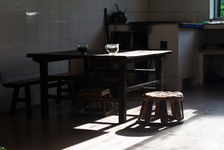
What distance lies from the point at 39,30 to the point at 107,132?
8.50ft

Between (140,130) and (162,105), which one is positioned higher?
(162,105)

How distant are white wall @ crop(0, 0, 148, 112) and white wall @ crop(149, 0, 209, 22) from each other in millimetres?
1611

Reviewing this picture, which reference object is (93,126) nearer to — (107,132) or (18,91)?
(107,132)

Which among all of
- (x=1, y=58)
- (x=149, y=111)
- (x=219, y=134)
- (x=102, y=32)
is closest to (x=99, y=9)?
(x=102, y=32)

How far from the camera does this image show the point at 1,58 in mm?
6480

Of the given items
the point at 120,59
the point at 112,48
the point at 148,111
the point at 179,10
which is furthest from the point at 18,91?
the point at 179,10

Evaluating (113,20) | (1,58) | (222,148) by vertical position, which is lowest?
(222,148)

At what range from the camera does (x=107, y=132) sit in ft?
17.3

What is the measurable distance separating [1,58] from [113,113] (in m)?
1.76

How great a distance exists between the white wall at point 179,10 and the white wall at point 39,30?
161cm

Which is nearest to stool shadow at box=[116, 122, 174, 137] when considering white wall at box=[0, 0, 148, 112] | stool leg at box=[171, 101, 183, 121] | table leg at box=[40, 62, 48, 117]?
stool leg at box=[171, 101, 183, 121]

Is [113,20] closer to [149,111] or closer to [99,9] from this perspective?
[99,9]

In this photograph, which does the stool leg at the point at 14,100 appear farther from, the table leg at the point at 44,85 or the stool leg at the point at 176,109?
the stool leg at the point at 176,109

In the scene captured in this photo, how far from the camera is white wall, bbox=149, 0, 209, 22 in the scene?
9.79 meters
